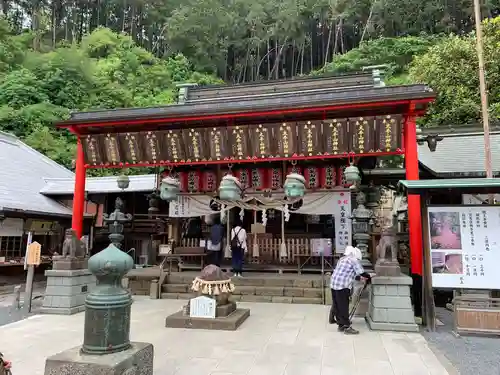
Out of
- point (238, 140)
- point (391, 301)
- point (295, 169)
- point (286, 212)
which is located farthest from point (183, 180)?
point (391, 301)

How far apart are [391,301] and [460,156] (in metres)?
7.88

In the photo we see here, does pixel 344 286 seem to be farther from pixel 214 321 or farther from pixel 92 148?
pixel 92 148

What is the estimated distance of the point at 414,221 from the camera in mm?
9109

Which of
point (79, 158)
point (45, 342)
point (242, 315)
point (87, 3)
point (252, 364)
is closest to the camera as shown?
point (252, 364)

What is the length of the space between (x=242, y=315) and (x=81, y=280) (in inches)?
186

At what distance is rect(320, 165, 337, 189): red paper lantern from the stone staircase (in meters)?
3.35

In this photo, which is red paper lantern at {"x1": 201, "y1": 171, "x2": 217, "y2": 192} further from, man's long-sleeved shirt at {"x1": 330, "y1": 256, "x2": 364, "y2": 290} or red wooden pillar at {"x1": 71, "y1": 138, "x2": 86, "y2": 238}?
man's long-sleeved shirt at {"x1": 330, "y1": 256, "x2": 364, "y2": 290}

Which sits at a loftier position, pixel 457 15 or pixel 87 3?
pixel 87 3

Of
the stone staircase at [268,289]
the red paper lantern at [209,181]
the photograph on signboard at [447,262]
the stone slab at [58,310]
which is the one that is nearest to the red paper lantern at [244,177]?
the red paper lantern at [209,181]

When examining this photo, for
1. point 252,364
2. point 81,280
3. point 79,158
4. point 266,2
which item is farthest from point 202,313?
point 266,2

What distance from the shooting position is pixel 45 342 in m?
6.78

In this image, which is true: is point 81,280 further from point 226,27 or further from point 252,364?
point 226,27

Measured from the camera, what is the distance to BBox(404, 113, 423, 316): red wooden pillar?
330 inches

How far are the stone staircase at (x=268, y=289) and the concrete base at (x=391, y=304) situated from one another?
8.73 feet
